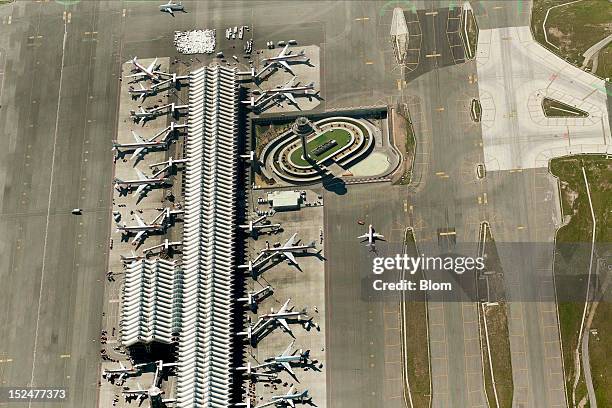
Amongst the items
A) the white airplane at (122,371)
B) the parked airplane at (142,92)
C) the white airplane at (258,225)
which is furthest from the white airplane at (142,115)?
the white airplane at (122,371)

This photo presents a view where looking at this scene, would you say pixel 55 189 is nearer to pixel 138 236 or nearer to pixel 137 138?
pixel 137 138

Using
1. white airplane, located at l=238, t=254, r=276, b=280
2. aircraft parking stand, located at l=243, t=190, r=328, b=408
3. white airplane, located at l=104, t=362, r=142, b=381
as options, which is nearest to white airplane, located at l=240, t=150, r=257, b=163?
aircraft parking stand, located at l=243, t=190, r=328, b=408

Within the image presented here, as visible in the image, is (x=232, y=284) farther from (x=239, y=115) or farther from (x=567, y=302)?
(x=567, y=302)

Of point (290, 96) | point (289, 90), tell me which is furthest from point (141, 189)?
point (289, 90)

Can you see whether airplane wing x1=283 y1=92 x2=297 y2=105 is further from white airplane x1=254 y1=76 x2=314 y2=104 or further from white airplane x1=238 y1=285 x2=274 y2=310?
white airplane x1=238 y1=285 x2=274 y2=310

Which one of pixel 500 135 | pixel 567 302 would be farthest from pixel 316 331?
pixel 500 135
